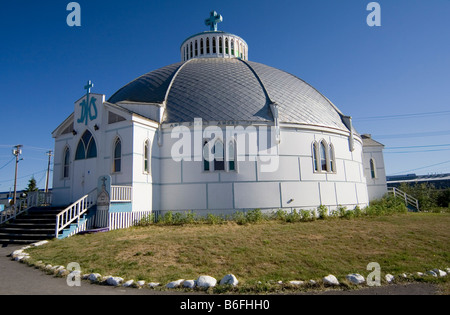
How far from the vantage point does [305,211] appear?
16094 mm

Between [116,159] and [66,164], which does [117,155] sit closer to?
[116,159]

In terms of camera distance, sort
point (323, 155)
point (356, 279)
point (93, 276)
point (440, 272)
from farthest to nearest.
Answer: point (323, 155) → point (440, 272) → point (93, 276) → point (356, 279)

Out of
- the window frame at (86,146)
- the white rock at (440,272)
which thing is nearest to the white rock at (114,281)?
the white rock at (440,272)

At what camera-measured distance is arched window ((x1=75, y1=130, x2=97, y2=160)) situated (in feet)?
55.9

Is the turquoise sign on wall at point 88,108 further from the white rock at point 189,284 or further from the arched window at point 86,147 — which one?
the white rock at point 189,284

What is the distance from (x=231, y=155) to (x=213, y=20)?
1599 cm

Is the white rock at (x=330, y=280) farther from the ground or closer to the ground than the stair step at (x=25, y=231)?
closer to the ground

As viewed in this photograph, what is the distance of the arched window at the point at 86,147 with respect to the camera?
17.0 m

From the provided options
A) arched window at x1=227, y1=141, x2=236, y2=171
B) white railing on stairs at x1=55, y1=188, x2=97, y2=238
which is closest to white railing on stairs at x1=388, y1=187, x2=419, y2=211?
arched window at x1=227, y1=141, x2=236, y2=171

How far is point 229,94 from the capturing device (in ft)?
60.6

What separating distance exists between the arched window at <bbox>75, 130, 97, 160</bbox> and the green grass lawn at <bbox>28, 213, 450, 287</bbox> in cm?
580

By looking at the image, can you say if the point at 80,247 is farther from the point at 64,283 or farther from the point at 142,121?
the point at 142,121

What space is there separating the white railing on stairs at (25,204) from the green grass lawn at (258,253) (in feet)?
18.2

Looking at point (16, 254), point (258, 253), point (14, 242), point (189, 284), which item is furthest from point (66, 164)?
point (189, 284)
